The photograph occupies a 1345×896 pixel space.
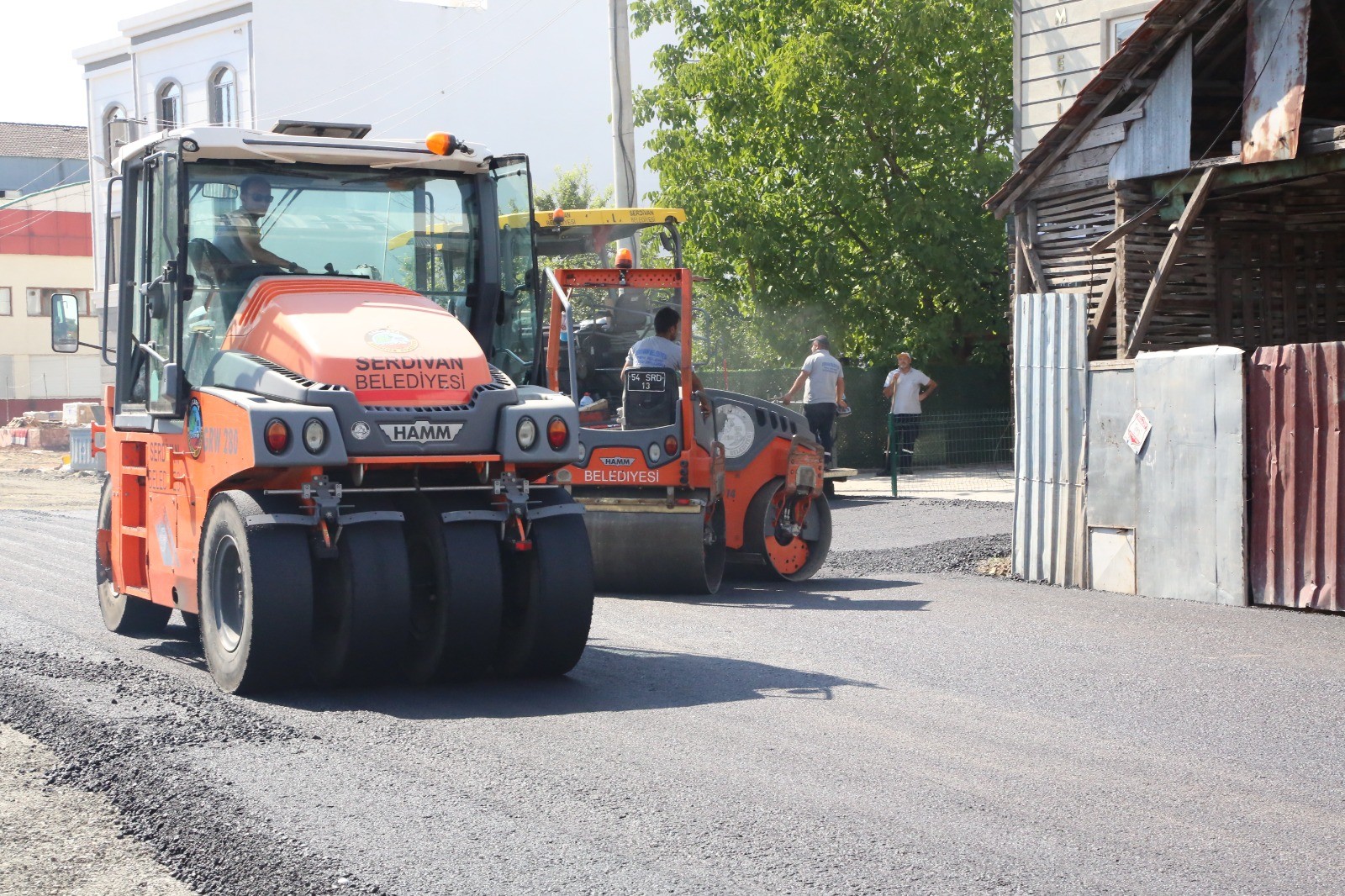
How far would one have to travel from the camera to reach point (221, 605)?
7.98 meters

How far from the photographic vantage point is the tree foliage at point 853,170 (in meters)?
24.3

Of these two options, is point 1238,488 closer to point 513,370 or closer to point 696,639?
point 696,639

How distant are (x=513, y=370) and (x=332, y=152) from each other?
1.62 meters

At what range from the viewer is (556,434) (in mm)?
8117

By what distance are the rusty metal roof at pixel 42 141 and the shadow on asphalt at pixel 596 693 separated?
60.7 metres

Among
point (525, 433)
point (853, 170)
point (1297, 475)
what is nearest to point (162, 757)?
point (525, 433)

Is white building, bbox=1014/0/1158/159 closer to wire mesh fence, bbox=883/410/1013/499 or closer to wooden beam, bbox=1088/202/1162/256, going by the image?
wire mesh fence, bbox=883/410/1013/499

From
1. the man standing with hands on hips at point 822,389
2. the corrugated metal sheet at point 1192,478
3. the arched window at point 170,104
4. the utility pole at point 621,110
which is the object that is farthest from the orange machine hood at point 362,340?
the arched window at point 170,104

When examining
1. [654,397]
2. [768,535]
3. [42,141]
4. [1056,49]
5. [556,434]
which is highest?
[42,141]

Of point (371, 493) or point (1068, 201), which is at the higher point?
point (1068, 201)

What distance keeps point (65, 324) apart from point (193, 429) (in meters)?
1.88

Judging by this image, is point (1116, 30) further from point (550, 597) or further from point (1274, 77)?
point (550, 597)

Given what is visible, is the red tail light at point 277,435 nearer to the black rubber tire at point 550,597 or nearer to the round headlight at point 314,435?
the round headlight at point 314,435

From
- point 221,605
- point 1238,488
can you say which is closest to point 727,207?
point 1238,488
